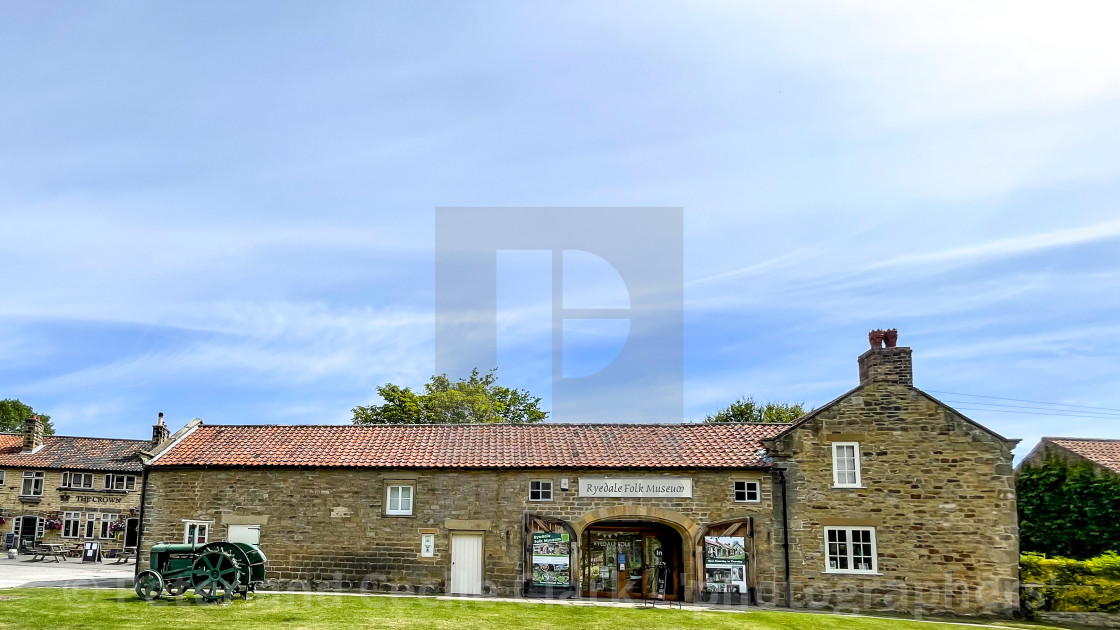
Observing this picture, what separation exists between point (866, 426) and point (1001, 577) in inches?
202

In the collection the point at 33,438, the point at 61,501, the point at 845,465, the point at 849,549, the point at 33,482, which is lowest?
the point at 849,549

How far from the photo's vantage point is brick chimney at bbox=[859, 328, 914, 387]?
2342 cm

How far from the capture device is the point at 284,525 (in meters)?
23.9

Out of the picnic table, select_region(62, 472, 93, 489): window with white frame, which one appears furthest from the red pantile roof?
select_region(62, 472, 93, 489): window with white frame

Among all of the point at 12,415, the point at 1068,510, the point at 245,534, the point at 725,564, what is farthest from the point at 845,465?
the point at 12,415

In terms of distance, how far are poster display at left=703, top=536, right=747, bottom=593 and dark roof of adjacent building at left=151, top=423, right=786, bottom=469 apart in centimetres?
207

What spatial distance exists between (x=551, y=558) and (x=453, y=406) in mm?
29278

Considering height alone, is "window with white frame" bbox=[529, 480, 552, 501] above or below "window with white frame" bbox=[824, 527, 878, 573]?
above

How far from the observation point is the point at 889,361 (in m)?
23.5

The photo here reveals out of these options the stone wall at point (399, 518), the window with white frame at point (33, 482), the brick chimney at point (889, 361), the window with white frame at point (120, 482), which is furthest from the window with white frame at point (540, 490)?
Answer: the window with white frame at point (33, 482)

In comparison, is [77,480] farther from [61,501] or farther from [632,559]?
[632,559]

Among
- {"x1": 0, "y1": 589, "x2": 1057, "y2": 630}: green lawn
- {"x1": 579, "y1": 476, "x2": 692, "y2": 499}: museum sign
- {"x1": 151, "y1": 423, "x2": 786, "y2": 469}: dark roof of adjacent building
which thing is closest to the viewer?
{"x1": 0, "y1": 589, "x2": 1057, "y2": 630}: green lawn

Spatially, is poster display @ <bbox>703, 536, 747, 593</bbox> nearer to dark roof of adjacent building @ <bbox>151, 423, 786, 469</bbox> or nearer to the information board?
dark roof of adjacent building @ <bbox>151, 423, 786, 469</bbox>

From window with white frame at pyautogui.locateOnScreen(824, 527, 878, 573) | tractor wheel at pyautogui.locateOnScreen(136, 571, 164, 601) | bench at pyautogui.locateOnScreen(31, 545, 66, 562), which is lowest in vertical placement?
bench at pyautogui.locateOnScreen(31, 545, 66, 562)
